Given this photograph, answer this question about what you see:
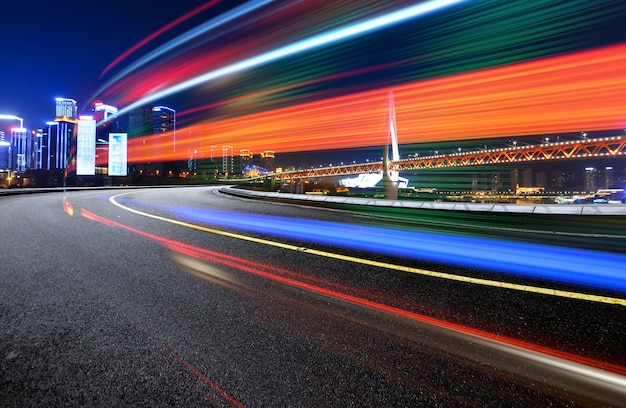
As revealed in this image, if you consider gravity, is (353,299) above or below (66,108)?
below

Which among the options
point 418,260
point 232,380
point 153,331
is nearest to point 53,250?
point 153,331

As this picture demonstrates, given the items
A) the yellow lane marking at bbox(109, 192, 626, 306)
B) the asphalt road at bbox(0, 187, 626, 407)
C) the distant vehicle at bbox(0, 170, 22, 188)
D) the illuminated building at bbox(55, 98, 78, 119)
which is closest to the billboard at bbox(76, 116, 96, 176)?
the distant vehicle at bbox(0, 170, 22, 188)

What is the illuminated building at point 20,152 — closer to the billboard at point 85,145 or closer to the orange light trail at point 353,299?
the billboard at point 85,145

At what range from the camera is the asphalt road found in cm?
190

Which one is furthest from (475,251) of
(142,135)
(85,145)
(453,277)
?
(142,135)

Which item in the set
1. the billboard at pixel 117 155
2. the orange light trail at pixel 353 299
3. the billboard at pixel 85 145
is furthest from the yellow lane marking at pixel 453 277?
the billboard at pixel 85 145

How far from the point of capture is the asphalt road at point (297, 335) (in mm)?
1899

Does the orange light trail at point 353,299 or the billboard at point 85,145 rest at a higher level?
the billboard at point 85,145

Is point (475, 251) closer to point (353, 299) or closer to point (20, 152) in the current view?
point (353, 299)

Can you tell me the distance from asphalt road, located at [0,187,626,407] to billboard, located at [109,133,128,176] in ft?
172

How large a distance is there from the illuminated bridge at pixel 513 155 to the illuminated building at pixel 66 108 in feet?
309

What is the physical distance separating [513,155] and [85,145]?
77888mm

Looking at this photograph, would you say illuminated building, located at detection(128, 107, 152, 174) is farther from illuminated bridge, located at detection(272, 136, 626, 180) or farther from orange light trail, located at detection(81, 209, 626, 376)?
orange light trail, located at detection(81, 209, 626, 376)

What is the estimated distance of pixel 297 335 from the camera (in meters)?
2.54
